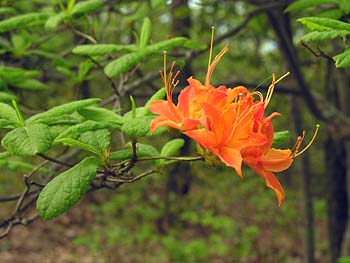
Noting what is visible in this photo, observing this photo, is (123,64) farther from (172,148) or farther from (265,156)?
(265,156)

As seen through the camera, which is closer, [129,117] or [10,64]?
[129,117]

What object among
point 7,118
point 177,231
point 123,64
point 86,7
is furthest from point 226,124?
point 177,231

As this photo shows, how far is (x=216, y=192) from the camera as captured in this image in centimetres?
732

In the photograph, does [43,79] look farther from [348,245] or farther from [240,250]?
[240,250]

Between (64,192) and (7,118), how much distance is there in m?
0.23

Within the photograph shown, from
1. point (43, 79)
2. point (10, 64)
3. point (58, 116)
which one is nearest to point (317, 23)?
point (58, 116)

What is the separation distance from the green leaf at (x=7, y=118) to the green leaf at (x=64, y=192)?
0.17 m

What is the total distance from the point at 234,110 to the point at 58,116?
48 centimetres

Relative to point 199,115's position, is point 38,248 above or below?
below

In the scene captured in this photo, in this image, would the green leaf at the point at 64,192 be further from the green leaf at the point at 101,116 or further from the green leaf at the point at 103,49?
the green leaf at the point at 103,49

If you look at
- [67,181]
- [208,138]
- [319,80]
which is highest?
[208,138]

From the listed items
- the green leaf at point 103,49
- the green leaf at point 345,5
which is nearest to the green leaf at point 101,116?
the green leaf at point 103,49

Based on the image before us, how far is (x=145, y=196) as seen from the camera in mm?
7359

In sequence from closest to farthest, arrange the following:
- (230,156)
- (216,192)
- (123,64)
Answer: (230,156) < (123,64) < (216,192)
